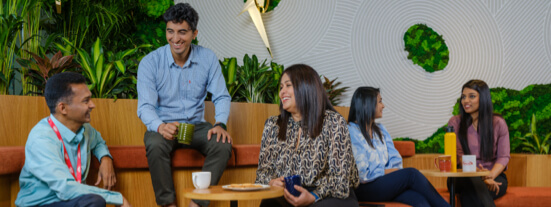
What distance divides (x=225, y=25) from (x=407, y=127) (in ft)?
7.39

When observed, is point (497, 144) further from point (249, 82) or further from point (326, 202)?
point (249, 82)

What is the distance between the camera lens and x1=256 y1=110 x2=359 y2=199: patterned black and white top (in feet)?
6.97

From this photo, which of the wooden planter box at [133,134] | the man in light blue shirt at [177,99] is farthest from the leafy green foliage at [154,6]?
the man in light blue shirt at [177,99]

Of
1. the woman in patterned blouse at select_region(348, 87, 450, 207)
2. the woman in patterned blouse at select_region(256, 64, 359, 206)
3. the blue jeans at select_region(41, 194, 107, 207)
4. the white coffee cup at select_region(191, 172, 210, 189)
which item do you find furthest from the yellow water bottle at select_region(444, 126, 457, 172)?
the blue jeans at select_region(41, 194, 107, 207)

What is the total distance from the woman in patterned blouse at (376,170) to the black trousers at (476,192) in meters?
0.60

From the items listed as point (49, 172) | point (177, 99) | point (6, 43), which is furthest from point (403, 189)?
point (6, 43)

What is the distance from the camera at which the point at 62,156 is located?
6.59 feet

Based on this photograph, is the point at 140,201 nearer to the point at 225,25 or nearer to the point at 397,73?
the point at 225,25

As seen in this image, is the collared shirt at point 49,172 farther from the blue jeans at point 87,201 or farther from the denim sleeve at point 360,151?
the denim sleeve at point 360,151

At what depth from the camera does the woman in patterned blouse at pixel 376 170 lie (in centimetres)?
261

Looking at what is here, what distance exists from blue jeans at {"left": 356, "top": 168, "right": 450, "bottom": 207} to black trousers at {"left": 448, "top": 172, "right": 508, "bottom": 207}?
23.8 inches

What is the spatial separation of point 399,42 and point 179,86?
3.00 m

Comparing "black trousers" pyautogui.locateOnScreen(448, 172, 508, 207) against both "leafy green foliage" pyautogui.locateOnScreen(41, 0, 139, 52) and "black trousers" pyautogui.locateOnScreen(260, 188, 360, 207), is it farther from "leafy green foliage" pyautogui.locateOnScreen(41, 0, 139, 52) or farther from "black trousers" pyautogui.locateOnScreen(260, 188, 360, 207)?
"leafy green foliage" pyautogui.locateOnScreen(41, 0, 139, 52)

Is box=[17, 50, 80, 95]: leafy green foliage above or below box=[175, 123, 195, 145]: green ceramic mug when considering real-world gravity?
above
